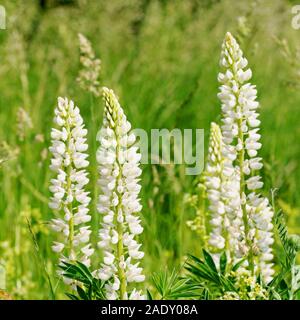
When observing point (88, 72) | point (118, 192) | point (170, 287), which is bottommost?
point (170, 287)

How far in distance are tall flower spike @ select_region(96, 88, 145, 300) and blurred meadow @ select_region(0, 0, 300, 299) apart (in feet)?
2.04

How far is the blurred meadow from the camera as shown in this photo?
3023 mm

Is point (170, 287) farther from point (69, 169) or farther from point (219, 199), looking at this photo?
point (219, 199)

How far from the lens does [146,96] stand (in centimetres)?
444

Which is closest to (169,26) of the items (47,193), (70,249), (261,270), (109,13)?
(109,13)

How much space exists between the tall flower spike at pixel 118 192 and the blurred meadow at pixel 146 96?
24.5 inches

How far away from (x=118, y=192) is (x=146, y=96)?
2.66 meters

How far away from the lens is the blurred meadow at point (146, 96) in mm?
3023

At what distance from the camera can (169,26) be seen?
5879 millimetres

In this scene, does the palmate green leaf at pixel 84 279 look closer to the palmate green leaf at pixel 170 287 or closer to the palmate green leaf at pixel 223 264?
the palmate green leaf at pixel 170 287

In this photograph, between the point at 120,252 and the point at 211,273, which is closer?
the point at 120,252

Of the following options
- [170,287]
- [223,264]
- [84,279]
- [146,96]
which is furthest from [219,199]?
[146,96]

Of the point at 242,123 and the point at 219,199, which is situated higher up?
the point at 242,123

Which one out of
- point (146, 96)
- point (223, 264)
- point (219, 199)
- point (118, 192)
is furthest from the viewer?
point (146, 96)
